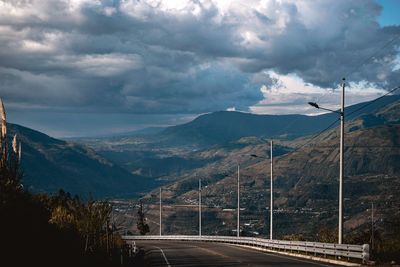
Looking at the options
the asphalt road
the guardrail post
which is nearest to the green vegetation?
the asphalt road

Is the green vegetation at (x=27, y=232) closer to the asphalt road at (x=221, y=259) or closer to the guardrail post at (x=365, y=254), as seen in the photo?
the asphalt road at (x=221, y=259)

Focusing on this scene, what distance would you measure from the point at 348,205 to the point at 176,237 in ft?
288

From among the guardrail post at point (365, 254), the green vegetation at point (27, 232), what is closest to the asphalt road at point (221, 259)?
the guardrail post at point (365, 254)

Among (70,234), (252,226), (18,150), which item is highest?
(18,150)

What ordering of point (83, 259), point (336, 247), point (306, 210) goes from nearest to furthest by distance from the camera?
point (83, 259)
point (336, 247)
point (306, 210)

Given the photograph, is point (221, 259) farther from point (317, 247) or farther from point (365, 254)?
point (365, 254)

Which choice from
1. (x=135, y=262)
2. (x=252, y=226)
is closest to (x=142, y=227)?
(x=252, y=226)

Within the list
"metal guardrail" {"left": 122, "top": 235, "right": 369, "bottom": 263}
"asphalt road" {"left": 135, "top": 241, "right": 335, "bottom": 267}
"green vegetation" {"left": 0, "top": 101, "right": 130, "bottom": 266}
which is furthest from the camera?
"asphalt road" {"left": 135, "top": 241, "right": 335, "bottom": 267}

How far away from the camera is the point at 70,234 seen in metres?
30.6

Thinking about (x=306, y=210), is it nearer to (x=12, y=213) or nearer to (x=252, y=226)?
(x=252, y=226)

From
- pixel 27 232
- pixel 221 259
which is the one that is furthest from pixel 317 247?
pixel 27 232

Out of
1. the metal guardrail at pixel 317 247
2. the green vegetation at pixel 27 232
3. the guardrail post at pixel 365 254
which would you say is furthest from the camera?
the metal guardrail at pixel 317 247

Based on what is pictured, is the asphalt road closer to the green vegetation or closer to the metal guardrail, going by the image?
the metal guardrail

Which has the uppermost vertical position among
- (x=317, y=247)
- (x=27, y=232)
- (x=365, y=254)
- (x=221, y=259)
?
(x=27, y=232)
